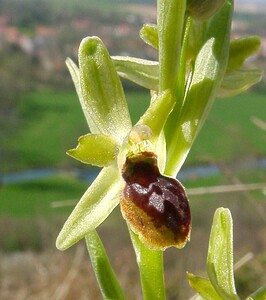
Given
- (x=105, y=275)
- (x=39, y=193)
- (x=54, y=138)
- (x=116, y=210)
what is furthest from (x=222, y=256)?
(x=54, y=138)

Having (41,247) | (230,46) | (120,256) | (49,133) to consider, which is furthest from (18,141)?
(230,46)

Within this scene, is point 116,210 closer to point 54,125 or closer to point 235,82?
point 235,82

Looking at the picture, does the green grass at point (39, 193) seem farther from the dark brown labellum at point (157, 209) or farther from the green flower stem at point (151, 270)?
the dark brown labellum at point (157, 209)

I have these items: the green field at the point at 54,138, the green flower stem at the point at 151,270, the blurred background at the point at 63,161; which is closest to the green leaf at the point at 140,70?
the green flower stem at the point at 151,270

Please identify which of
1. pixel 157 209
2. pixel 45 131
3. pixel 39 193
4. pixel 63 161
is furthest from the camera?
pixel 45 131

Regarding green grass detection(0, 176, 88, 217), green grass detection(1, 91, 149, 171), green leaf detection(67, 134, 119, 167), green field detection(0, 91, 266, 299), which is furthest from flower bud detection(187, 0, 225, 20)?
green grass detection(1, 91, 149, 171)

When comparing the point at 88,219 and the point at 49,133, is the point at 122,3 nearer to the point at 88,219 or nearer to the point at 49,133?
the point at 49,133
